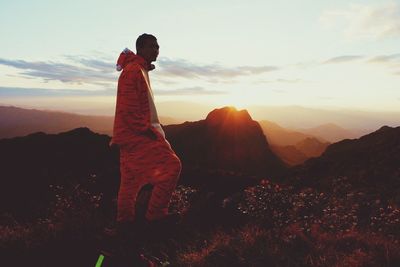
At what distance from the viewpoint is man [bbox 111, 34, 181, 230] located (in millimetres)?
5250

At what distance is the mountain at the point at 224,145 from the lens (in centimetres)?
5403

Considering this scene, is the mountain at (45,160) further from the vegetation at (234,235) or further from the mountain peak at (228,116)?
the mountain peak at (228,116)

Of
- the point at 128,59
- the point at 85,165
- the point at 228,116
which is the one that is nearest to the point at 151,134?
the point at 128,59

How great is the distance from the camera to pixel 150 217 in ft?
17.9

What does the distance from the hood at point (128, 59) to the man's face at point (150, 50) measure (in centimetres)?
7

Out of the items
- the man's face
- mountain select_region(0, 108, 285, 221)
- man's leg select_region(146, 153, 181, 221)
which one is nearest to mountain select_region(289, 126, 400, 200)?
mountain select_region(0, 108, 285, 221)

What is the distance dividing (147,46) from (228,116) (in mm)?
65754

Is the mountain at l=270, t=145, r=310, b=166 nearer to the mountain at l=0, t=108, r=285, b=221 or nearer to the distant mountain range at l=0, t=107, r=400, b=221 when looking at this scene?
the mountain at l=0, t=108, r=285, b=221

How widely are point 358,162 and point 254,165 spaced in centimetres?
3817

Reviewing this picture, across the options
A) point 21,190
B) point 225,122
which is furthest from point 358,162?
point 225,122

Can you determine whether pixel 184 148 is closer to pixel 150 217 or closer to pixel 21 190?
pixel 21 190

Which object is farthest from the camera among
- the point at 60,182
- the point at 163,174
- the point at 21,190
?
the point at 21,190

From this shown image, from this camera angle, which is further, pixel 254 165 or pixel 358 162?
pixel 254 165

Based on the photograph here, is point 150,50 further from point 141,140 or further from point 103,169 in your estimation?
point 103,169
